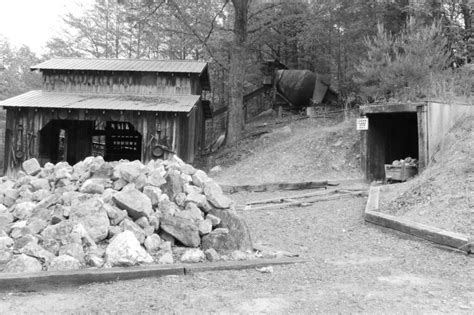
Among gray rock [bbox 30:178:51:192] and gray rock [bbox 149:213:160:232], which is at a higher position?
gray rock [bbox 30:178:51:192]

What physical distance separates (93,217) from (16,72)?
47346 mm

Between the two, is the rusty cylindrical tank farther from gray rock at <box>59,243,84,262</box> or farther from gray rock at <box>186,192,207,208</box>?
gray rock at <box>59,243,84,262</box>

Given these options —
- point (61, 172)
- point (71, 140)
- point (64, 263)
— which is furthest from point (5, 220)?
point (71, 140)

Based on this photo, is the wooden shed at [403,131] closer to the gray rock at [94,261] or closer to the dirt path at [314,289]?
the dirt path at [314,289]

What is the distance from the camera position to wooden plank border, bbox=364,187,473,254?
16.8ft

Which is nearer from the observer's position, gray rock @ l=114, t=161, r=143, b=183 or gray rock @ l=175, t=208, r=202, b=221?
gray rock @ l=175, t=208, r=202, b=221

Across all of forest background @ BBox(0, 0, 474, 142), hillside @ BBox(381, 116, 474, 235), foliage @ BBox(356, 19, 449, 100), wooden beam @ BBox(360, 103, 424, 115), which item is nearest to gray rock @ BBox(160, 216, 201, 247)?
hillside @ BBox(381, 116, 474, 235)

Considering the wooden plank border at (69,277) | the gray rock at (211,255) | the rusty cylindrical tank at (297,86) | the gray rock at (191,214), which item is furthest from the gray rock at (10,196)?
the rusty cylindrical tank at (297,86)

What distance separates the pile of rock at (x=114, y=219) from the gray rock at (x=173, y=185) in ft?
0.04

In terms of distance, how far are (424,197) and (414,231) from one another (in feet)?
4.10

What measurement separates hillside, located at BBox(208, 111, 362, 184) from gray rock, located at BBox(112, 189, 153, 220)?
982cm

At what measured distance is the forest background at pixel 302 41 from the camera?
48.1ft

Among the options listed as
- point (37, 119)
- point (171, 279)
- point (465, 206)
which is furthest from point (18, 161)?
point (465, 206)

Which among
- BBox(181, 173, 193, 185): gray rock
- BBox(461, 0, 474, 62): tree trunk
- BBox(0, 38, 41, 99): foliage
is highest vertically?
BBox(0, 38, 41, 99): foliage
